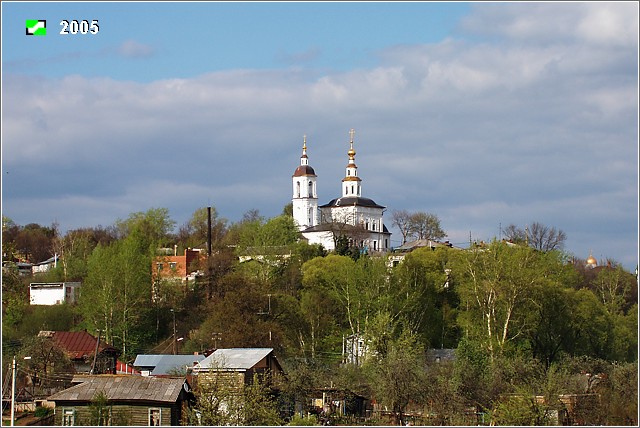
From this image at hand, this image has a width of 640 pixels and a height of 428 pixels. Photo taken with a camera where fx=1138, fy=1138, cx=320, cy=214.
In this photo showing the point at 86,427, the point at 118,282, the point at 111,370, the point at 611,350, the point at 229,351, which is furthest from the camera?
the point at 118,282

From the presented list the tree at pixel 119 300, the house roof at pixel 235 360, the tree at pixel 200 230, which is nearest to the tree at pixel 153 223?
the tree at pixel 200 230

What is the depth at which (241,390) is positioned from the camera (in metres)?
31.0

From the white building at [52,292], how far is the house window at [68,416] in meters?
35.7

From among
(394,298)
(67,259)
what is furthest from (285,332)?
(67,259)

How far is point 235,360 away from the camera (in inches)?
1393

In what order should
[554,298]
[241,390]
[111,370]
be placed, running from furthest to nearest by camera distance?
1. [554,298]
2. [111,370]
3. [241,390]

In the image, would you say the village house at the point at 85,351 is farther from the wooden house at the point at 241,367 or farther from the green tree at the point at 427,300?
the green tree at the point at 427,300

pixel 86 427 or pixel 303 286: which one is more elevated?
pixel 303 286

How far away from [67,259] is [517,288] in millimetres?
38136

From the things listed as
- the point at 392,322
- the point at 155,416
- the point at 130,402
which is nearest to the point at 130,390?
the point at 130,402

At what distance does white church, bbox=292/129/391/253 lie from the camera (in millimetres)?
99713

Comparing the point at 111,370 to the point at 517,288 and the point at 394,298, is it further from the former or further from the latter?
the point at 517,288

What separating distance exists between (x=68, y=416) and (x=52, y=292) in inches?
1460

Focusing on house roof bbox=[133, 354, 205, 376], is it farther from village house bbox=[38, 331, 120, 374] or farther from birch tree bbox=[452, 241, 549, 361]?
birch tree bbox=[452, 241, 549, 361]
